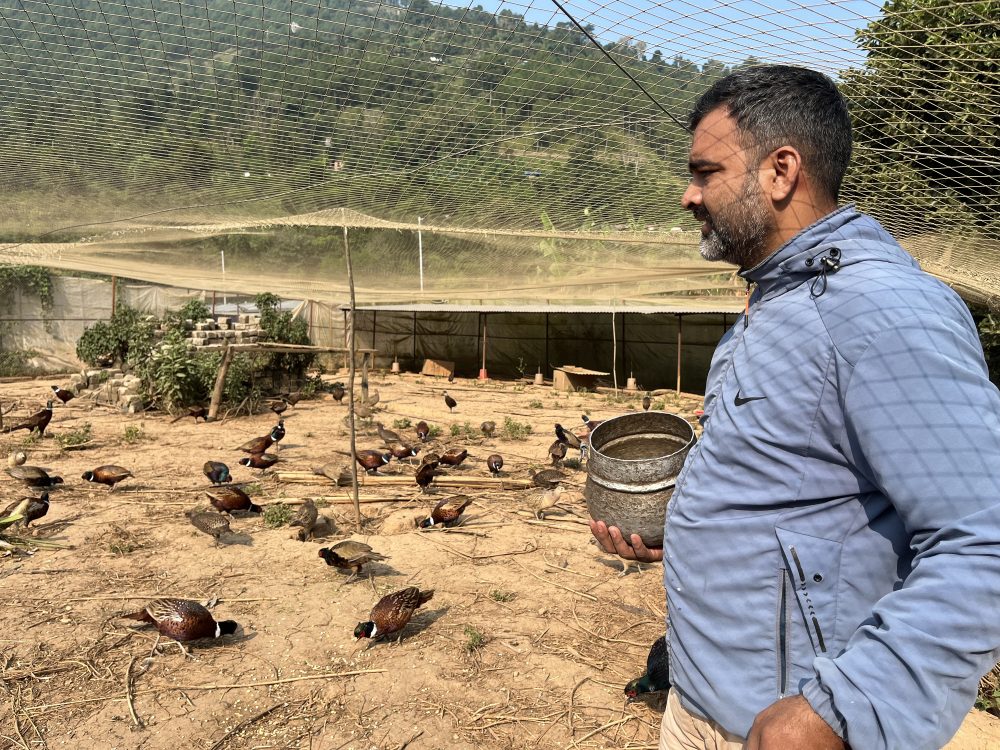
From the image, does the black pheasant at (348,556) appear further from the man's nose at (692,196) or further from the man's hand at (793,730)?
the man's hand at (793,730)

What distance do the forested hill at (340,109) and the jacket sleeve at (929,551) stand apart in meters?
3.62

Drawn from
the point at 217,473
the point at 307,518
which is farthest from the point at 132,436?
the point at 307,518

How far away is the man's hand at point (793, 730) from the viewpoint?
39.8 inches

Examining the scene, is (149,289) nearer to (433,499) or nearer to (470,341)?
(470,341)

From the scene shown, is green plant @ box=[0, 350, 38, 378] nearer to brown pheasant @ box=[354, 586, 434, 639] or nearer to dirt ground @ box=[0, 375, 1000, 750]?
dirt ground @ box=[0, 375, 1000, 750]

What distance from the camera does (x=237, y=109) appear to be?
17.0ft

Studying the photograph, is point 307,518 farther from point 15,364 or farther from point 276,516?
point 15,364

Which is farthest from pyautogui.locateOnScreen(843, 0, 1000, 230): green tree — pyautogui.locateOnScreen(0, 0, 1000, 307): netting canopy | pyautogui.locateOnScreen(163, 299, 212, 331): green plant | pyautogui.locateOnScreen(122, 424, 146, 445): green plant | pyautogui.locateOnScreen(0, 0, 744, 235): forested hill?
pyautogui.locateOnScreen(163, 299, 212, 331): green plant

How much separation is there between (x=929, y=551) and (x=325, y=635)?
3.94m

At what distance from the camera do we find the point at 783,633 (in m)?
1.25

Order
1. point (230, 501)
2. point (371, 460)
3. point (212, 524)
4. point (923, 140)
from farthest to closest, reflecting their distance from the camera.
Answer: point (371, 460) < point (230, 501) < point (923, 140) < point (212, 524)

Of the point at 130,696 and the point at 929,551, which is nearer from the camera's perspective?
the point at 929,551

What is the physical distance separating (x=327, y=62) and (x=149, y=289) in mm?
20191

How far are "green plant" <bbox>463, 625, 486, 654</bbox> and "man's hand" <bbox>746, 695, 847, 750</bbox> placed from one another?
10.8 feet
